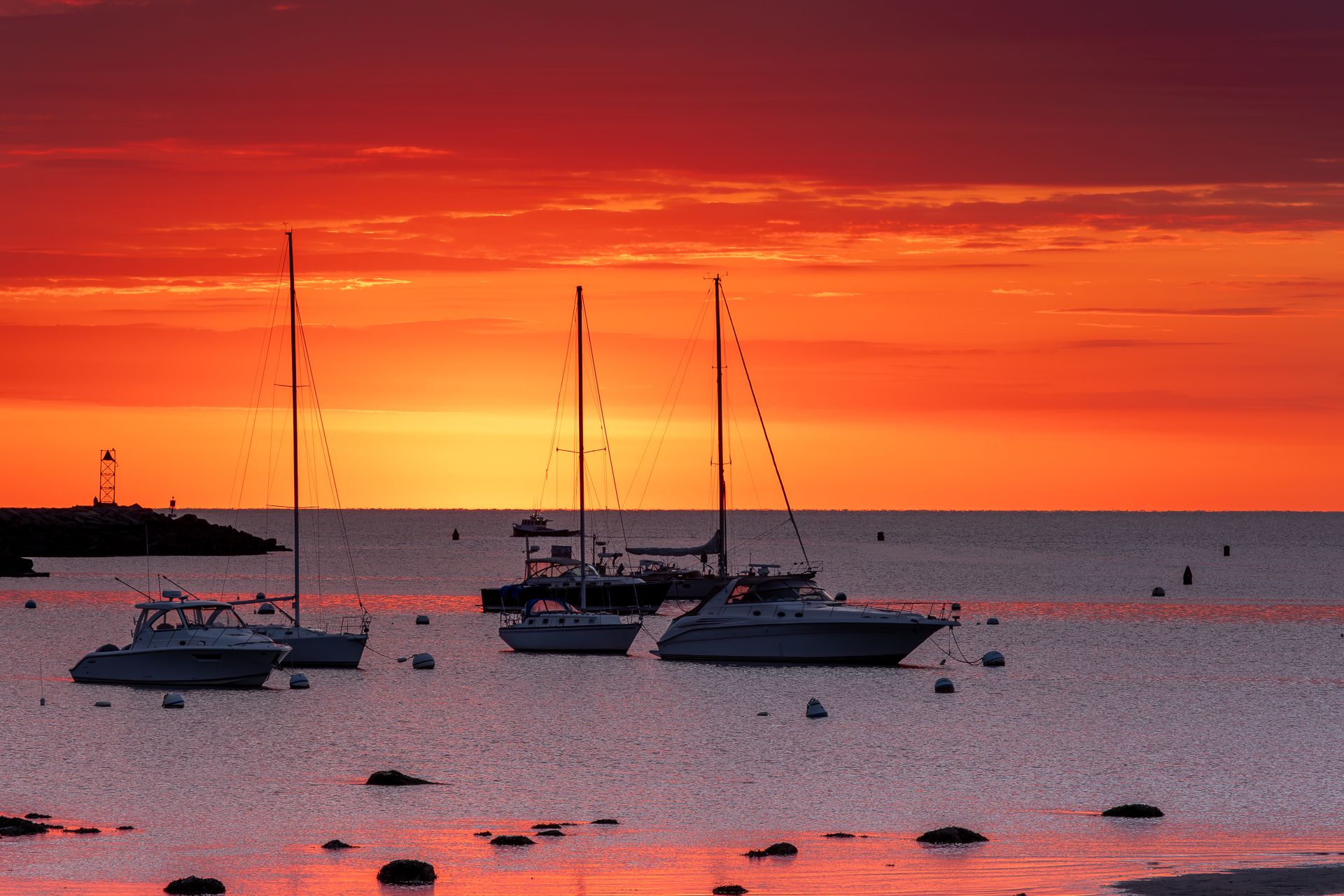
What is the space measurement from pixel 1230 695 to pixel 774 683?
51.0 ft

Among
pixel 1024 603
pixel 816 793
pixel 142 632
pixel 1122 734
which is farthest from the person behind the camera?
pixel 1024 603

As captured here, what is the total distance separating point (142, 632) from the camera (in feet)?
177

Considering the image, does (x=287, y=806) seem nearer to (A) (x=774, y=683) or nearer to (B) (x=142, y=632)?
(B) (x=142, y=632)

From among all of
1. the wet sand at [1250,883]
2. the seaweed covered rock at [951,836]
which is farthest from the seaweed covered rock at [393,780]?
the wet sand at [1250,883]

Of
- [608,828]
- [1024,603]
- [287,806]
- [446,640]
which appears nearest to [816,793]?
[608,828]

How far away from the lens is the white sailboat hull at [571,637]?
66.6 meters

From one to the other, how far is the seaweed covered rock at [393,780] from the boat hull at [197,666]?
1874 cm

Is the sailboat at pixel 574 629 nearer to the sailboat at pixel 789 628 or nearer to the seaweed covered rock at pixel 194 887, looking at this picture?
the sailboat at pixel 789 628

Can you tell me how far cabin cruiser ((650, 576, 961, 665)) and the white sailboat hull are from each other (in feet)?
13.4

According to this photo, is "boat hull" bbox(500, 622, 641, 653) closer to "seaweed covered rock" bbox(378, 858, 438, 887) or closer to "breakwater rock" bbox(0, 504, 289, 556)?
"seaweed covered rock" bbox(378, 858, 438, 887)

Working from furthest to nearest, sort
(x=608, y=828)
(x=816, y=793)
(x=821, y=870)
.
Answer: (x=816, y=793) < (x=608, y=828) < (x=821, y=870)

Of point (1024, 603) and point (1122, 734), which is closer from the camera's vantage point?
point (1122, 734)

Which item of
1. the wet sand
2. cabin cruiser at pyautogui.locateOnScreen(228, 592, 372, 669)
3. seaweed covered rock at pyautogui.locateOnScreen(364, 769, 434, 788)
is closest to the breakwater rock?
cabin cruiser at pyautogui.locateOnScreen(228, 592, 372, 669)

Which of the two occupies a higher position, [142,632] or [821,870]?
[142,632]
